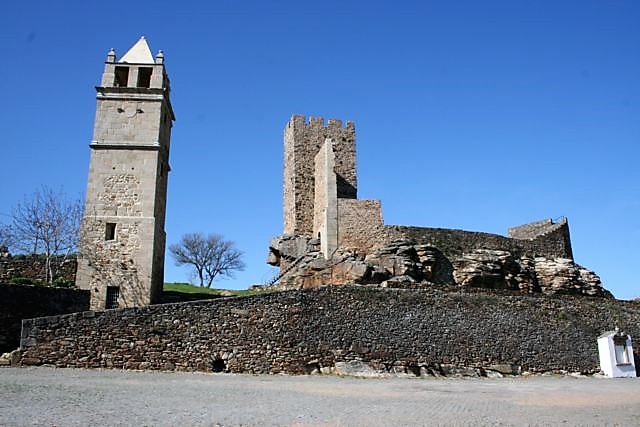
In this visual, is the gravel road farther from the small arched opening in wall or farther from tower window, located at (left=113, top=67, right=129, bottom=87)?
tower window, located at (left=113, top=67, right=129, bottom=87)

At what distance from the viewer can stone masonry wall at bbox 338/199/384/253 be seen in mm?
28250

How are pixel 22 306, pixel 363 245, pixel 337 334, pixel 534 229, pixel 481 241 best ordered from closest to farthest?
1. pixel 22 306
2. pixel 337 334
3. pixel 363 245
4. pixel 481 241
5. pixel 534 229

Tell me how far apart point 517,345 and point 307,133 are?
16019mm

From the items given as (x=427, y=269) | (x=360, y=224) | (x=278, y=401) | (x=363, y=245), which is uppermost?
(x=360, y=224)

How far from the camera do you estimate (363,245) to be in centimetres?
2830

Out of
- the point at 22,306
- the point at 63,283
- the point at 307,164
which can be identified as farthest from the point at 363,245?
the point at 22,306

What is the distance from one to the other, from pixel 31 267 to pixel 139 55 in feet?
33.2

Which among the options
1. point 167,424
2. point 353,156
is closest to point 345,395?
point 167,424

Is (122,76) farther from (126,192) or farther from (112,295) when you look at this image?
(112,295)

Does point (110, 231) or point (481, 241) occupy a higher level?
point (481, 241)

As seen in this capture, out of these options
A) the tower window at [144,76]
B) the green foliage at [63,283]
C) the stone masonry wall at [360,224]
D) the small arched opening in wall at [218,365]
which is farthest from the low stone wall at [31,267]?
the stone masonry wall at [360,224]

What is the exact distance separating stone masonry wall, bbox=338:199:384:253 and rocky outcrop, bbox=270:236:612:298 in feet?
1.90

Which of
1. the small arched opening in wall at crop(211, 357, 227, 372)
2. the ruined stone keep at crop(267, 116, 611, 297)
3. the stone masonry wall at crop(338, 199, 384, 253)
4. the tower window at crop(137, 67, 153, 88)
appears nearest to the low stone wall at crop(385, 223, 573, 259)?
the ruined stone keep at crop(267, 116, 611, 297)

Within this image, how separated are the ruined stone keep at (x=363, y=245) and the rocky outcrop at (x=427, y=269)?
1.9 inches
